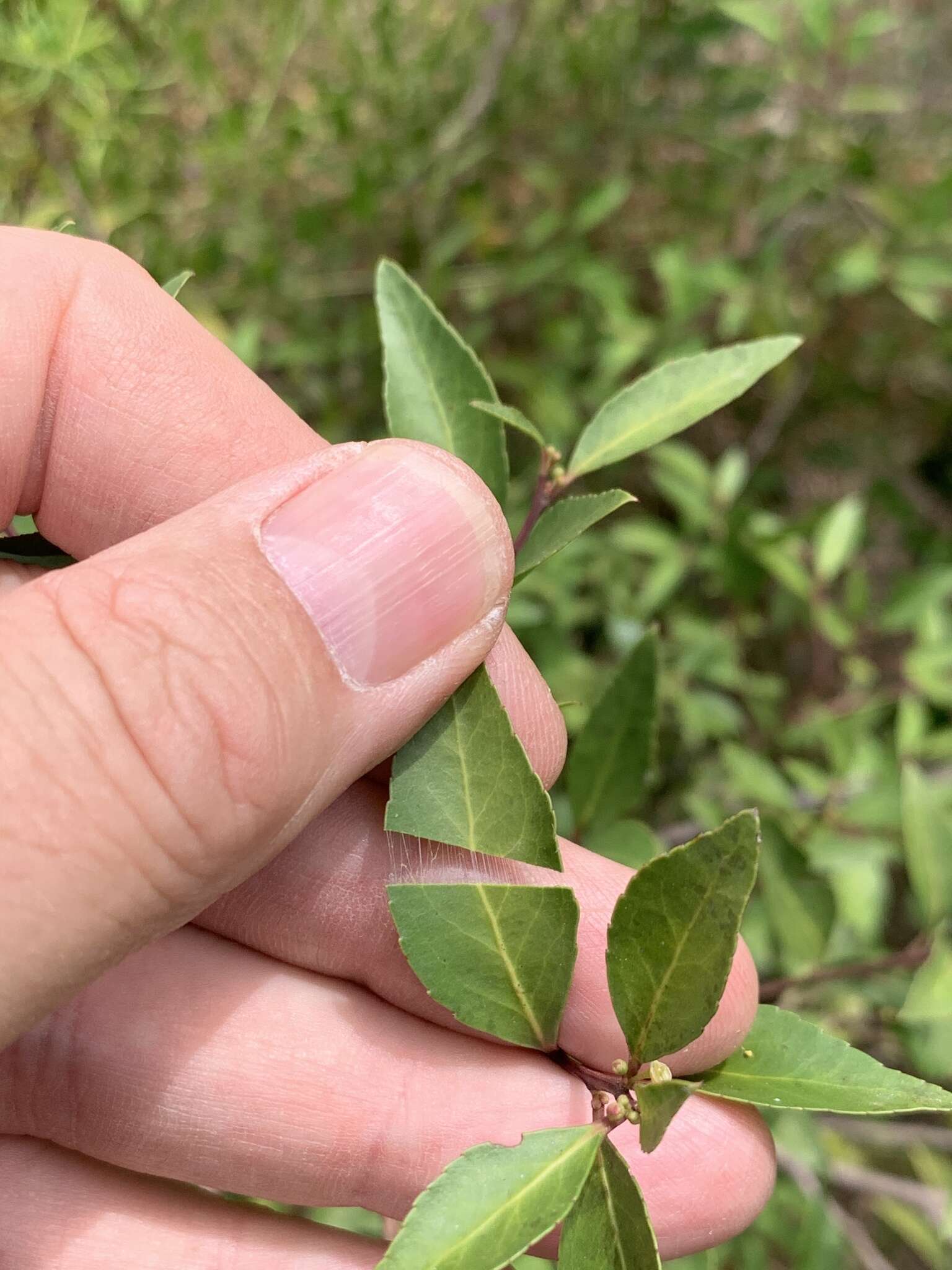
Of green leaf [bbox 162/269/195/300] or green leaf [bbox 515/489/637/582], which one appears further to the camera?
green leaf [bbox 162/269/195/300]

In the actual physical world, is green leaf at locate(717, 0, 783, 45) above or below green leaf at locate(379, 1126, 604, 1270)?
above

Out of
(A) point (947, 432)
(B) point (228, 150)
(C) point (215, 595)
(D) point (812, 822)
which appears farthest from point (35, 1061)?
(A) point (947, 432)

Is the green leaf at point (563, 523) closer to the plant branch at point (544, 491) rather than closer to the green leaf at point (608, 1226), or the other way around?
the plant branch at point (544, 491)


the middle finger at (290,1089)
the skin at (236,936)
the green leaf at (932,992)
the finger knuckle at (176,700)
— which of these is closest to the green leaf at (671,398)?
the skin at (236,936)

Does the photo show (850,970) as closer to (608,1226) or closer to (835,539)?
(608,1226)

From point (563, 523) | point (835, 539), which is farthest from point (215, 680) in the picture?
point (835, 539)

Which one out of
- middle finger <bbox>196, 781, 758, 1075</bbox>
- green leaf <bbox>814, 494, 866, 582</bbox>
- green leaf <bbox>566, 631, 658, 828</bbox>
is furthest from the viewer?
green leaf <bbox>814, 494, 866, 582</bbox>

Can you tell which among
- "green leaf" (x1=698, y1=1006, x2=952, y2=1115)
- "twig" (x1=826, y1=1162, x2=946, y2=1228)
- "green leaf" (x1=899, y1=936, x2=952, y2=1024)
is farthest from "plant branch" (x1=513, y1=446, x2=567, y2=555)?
"twig" (x1=826, y1=1162, x2=946, y2=1228)

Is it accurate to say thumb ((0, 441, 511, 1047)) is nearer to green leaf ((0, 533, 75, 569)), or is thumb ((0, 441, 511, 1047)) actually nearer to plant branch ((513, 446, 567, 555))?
plant branch ((513, 446, 567, 555))
